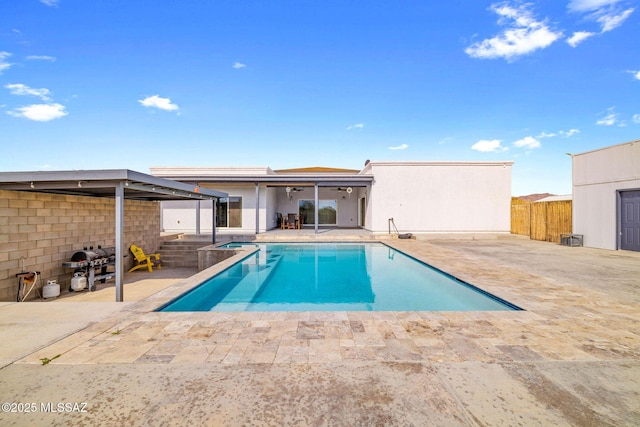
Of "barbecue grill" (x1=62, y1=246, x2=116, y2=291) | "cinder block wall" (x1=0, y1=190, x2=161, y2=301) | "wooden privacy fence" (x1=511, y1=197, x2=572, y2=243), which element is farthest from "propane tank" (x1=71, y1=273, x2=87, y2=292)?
"wooden privacy fence" (x1=511, y1=197, x2=572, y2=243)

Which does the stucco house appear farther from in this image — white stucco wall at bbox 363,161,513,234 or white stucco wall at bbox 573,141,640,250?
white stucco wall at bbox 573,141,640,250

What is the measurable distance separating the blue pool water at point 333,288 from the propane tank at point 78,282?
3.17 m

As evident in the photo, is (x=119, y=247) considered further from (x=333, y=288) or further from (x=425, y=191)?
(x=425, y=191)

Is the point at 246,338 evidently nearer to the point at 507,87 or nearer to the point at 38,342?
the point at 38,342

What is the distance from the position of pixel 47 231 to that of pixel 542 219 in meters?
16.8

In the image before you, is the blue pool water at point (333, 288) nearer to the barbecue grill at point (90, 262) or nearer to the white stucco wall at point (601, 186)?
the barbecue grill at point (90, 262)

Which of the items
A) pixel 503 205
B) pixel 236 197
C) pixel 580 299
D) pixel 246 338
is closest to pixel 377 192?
pixel 503 205

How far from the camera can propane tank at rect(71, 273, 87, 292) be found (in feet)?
19.9

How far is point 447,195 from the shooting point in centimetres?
1342

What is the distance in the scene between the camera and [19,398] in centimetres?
187

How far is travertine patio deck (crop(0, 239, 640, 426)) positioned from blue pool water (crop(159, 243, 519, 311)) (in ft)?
3.18

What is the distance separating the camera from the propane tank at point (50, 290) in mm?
5508

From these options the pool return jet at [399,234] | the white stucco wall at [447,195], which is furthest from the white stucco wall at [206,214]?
the pool return jet at [399,234]

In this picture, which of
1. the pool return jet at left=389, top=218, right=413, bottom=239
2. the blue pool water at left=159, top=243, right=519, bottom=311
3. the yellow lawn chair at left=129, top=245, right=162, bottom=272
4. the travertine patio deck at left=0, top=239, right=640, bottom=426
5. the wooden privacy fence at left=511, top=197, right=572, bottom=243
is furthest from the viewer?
the pool return jet at left=389, top=218, right=413, bottom=239
